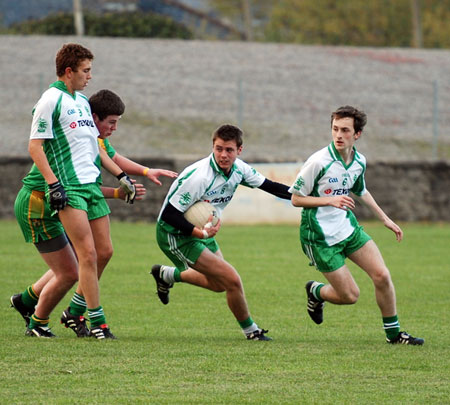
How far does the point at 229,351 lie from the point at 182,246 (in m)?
1.05

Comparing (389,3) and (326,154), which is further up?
(389,3)

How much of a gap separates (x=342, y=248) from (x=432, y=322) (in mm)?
1532

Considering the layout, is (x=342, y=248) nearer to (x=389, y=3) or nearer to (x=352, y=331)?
(x=352, y=331)

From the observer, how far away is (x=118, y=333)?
24.7 ft

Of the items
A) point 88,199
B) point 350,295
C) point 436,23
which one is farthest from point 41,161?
point 436,23

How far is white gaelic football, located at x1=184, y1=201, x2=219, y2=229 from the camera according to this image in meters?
7.15

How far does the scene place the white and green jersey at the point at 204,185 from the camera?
7.18 metres

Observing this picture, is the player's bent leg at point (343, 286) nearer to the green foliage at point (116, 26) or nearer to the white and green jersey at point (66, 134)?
the white and green jersey at point (66, 134)

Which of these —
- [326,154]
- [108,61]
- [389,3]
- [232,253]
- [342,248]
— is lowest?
[232,253]

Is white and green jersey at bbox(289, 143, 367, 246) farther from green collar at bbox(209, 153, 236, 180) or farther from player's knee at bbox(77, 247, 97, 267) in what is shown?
player's knee at bbox(77, 247, 97, 267)

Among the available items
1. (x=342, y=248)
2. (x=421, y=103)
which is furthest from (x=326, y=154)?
(x=421, y=103)

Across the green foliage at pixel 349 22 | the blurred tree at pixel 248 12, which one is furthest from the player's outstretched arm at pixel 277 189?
the green foliage at pixel 349 22

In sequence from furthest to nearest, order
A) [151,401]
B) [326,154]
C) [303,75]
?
[303,75] → [326,154] → [151,401]

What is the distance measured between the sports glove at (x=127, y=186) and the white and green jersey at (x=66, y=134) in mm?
287
